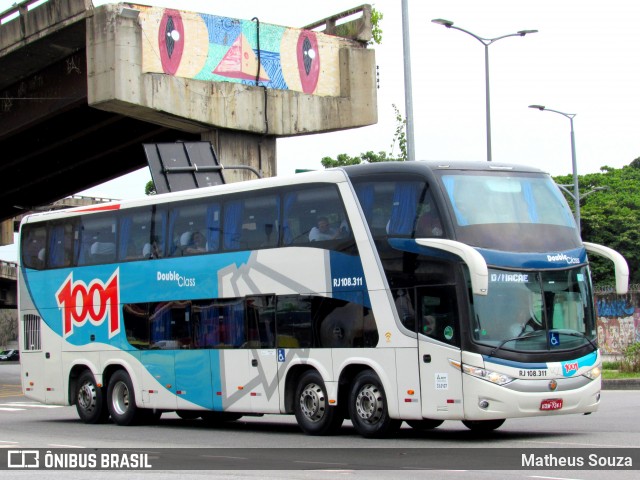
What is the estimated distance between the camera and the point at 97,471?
536 inches

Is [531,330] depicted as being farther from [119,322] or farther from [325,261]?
[119,322]

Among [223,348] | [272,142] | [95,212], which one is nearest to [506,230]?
[223,348]

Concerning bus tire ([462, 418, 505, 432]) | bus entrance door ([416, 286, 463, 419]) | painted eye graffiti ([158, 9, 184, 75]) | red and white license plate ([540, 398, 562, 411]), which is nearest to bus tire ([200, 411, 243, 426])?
bus tire ([462, 418, 505, 432])

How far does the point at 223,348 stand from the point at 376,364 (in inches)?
154

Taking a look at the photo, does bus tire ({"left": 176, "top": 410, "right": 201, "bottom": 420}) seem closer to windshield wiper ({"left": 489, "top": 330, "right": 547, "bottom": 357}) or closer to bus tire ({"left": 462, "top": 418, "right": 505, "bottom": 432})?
bus tire ({"left": 462, "top": 418, "right": 505, "bottom": 432})

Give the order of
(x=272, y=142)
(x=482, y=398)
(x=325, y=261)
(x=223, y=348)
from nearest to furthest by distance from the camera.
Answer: (x=482, y=398) < (x=325, y=261) < (x=223, y=348) < (x=272, y=142)

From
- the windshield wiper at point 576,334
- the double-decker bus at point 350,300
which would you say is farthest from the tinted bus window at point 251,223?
the windshield wiper at point 576,334

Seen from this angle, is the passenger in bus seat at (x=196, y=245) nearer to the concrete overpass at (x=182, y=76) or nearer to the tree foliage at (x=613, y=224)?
the concrete overpass at (x=182, y=76)

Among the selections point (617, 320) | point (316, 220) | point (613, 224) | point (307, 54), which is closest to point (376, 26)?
point (307, 54)

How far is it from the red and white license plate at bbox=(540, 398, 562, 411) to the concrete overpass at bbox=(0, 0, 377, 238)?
1839 centimetres

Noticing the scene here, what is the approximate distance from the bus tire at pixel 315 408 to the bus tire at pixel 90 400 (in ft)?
19.5

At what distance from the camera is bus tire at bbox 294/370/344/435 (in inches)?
707

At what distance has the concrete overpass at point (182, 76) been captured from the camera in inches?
1248

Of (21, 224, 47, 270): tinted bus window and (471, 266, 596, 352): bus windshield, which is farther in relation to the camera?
(21, 224, 47, 270): tinted bus window
